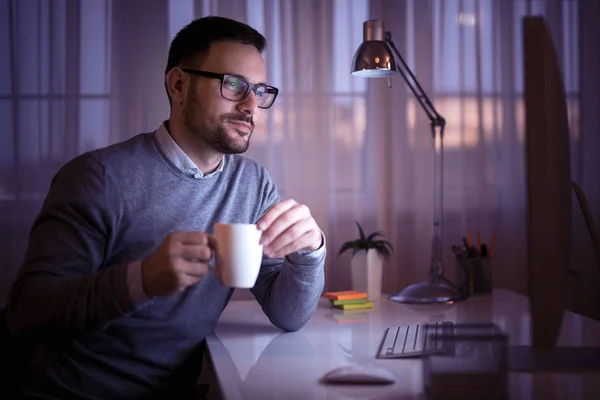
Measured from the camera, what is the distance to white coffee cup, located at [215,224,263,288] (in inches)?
42.4

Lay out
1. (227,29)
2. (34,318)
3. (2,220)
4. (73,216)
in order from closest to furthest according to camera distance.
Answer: (34,318) < (73,216) < (227,29) < (2,220)

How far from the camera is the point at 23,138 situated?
96.0 inches

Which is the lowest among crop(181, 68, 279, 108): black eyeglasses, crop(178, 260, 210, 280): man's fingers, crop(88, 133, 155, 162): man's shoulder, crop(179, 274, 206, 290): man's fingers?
crop(179, 274, 206, 290): man's fingers

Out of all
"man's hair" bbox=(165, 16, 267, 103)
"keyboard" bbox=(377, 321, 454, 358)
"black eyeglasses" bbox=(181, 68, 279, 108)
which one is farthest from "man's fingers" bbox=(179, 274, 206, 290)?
"man's hair" bbox=(165, 16, 267, 103)

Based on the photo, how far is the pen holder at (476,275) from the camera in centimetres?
205

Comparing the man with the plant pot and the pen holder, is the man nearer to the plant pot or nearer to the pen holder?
the plant pot

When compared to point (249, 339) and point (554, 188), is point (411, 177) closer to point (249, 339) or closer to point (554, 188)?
point (249, 339)

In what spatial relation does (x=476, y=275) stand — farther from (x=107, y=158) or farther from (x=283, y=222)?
(x=107, y=158)

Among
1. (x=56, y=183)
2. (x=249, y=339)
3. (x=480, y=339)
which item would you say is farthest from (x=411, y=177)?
(x=480, y=339)

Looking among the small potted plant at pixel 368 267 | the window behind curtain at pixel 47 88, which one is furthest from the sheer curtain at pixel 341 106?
the small potted plant at pixel 368 267

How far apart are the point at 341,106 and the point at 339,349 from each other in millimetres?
1445

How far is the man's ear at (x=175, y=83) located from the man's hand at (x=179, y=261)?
658 millimetres

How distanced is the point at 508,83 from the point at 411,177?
21.9 inches

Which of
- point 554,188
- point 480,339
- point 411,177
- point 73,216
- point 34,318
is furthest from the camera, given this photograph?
point 411,177
